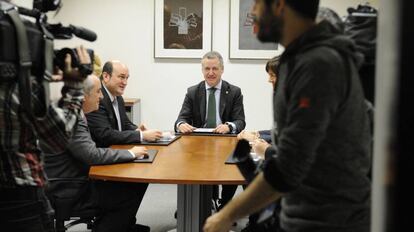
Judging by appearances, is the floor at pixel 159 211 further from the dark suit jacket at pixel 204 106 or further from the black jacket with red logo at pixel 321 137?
the black jacket with red logo at pixel 321 137

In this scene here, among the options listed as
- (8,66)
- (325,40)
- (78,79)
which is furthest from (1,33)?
(325,40)

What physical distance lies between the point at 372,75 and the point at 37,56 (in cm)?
93

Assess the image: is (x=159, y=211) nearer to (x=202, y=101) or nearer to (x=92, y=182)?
(x=202, y=101)

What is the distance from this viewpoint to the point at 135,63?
Answer: 5.06m

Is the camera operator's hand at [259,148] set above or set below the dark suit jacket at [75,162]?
above

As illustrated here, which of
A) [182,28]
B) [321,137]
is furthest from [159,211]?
[321,137]

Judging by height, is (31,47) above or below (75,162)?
above

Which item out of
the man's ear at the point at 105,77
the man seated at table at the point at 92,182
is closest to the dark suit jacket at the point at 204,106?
the man's ear at the point at 105,77

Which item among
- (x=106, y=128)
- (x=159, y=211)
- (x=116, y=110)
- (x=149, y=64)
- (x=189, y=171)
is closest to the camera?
(x=189, y=171)

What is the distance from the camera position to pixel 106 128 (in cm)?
293

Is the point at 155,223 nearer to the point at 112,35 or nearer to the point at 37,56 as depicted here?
the point at 112,35

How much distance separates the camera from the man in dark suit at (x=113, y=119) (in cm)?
290

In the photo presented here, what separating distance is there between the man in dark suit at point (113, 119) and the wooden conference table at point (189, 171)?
94 millimetres

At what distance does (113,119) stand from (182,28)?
7.10ft
